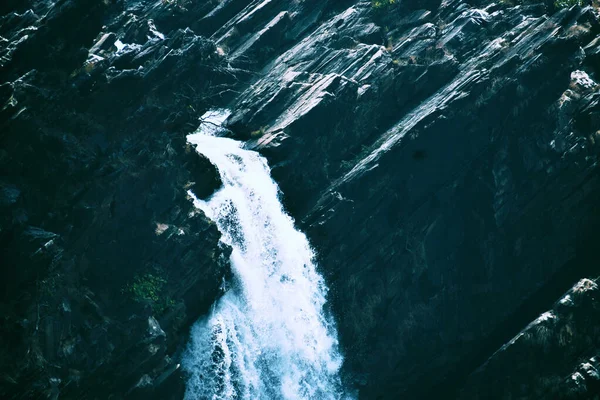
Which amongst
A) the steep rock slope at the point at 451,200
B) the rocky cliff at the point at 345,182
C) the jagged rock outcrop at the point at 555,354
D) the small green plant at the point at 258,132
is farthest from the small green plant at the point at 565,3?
the small green plant at the point at 258,132

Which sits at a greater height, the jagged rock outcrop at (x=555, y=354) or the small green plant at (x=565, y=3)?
the small green plant at (x=565, y=3)

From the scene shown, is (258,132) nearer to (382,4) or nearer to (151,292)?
(151,292)

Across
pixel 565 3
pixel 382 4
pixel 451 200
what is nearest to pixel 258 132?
pixel 451 200

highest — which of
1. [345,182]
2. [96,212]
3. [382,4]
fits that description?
[382,4]

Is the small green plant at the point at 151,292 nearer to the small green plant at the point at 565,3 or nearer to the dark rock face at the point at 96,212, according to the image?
the dark rock face at the point at 96,212

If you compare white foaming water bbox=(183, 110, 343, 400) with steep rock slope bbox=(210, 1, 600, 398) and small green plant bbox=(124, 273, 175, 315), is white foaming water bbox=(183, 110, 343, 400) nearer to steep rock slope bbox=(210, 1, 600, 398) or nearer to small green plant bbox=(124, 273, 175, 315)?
steep rock slope bbox=(210, 1, 600, 398)

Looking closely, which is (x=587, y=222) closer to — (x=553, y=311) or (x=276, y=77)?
(x=553, y=311)
